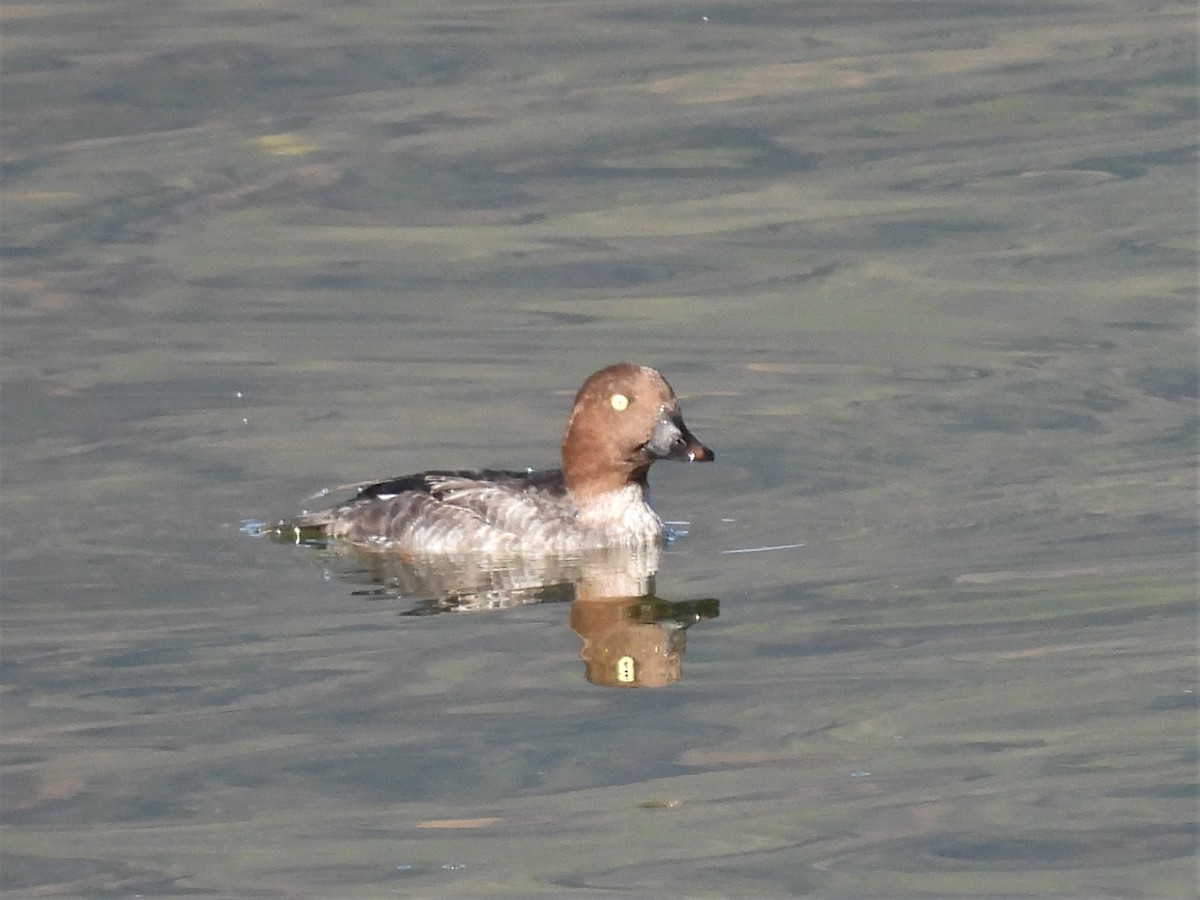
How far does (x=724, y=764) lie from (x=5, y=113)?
12.2m

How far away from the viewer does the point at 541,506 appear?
471 inches

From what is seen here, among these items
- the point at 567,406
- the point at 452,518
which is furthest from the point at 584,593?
the point at 567,406

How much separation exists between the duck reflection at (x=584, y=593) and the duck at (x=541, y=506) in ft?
0.23

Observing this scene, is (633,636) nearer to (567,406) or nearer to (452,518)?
(452,518)

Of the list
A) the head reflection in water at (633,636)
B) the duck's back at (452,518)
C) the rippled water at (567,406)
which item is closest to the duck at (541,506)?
the duck's back at (452,518)

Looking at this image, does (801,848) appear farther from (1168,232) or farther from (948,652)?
(1168,232)

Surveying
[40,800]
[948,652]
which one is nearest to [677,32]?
[948,652]

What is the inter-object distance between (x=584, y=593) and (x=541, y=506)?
2.62 ft

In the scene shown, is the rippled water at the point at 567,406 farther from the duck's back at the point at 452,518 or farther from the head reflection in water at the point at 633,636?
the duck's back at the point at 452,518

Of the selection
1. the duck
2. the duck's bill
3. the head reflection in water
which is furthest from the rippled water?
the duck's bill

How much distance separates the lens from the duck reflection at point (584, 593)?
401 inches

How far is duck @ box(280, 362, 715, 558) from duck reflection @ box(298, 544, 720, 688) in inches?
2.8

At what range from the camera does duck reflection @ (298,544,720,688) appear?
1020 cm

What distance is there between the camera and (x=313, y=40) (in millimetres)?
20625
